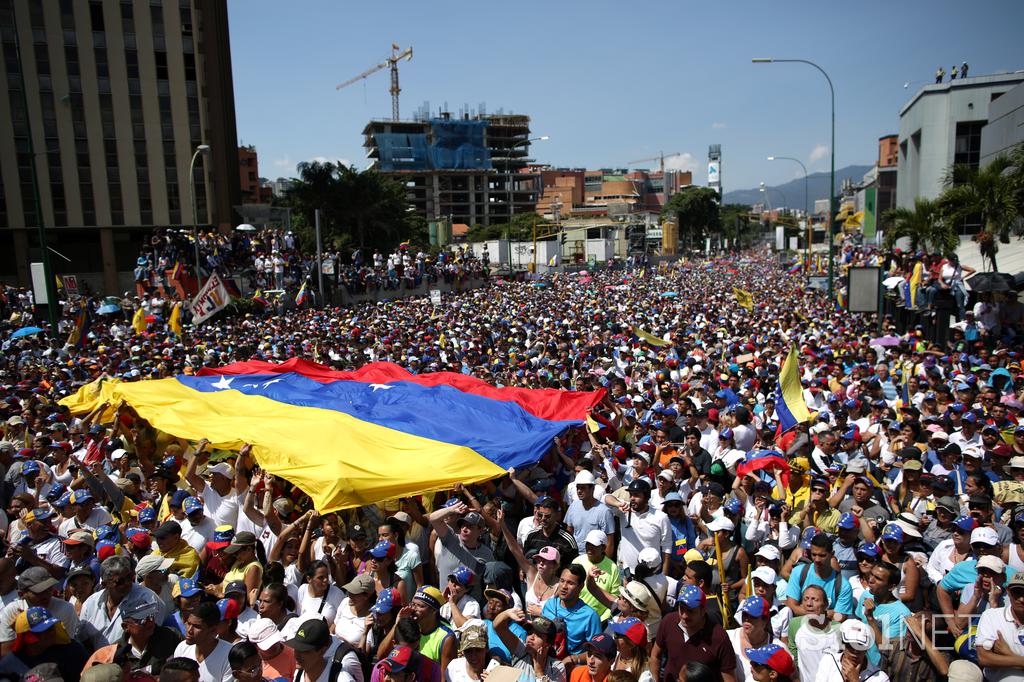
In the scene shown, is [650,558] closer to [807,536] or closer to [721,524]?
[721,524]

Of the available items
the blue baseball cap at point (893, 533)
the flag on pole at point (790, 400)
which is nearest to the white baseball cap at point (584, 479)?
the blue baseball cap at point (893, 533)

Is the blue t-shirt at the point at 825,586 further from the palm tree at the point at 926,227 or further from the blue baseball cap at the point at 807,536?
the palm tree at the point at 926,227

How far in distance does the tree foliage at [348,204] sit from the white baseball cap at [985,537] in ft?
161

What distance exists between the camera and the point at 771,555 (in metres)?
4.94

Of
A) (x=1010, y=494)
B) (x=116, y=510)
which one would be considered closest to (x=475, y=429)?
(x=116, y=510)

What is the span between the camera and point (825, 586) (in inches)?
190

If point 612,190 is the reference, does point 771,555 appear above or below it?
below

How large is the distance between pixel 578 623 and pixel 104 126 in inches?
1919

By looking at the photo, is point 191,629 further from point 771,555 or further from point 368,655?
point 771,555

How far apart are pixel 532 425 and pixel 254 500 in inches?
138

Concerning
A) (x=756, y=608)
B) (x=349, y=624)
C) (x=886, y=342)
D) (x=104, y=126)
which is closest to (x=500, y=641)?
(x=349, y=624)

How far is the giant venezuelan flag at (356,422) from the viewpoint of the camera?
6.88 meters

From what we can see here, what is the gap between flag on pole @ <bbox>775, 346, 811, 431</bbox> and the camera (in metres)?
9.88

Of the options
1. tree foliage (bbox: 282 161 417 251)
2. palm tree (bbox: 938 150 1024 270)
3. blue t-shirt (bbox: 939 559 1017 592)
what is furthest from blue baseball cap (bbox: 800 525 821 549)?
tree foliage (bbox: 282 161 417 251)
